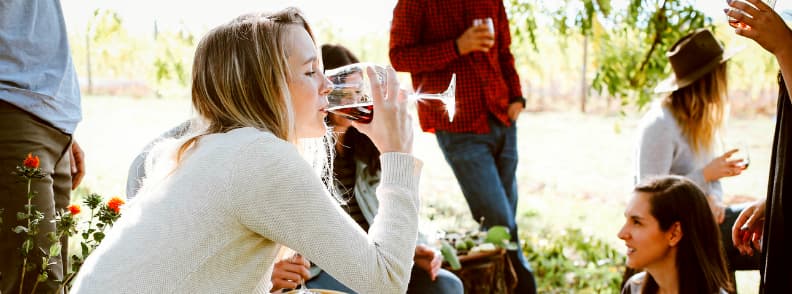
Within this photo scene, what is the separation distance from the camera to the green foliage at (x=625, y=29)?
16.0 feet

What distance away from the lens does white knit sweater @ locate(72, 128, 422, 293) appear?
1.56 m

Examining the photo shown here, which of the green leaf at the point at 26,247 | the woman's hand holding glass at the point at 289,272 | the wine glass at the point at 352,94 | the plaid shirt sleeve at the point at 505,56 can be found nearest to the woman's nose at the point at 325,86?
the wine glass at the point at 352,94

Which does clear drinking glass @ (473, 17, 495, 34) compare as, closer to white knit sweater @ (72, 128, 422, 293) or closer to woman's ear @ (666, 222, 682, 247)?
woman's ear @ (666, 222, 682, 247)

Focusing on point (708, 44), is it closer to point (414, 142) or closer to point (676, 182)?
point (676, 182)

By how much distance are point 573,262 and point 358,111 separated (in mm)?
3275

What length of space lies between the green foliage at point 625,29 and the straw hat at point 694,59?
985mm

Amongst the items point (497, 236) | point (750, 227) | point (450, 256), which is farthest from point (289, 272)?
point (497, 236)

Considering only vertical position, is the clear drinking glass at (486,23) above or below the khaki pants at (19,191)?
above

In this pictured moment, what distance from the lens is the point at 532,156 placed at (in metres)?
7.18

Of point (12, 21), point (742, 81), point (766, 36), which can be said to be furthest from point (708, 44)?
point (742, 81)

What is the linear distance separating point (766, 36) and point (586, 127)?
5521 mm

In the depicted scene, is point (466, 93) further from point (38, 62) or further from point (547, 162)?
point (547, 162)

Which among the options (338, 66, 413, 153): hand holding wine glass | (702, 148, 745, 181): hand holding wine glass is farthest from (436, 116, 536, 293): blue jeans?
(338, 66, 413, 153): hand holding wine glass

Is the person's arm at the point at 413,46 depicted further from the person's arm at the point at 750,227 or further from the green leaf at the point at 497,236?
the person's arm at the point at 750,227
